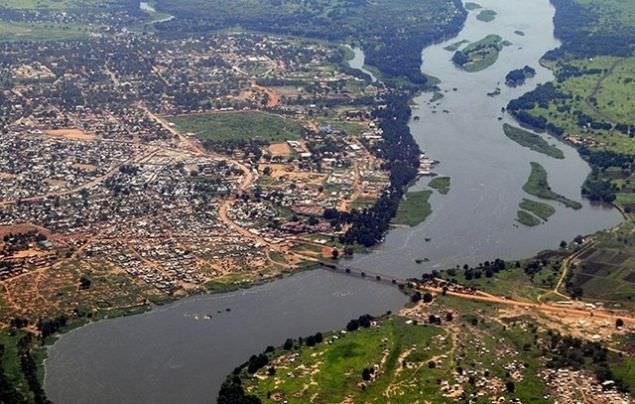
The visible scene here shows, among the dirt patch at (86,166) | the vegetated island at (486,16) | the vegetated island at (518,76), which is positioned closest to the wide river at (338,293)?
the vegetated island at (518,76)

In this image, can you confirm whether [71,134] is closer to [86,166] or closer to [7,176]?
[86,166]

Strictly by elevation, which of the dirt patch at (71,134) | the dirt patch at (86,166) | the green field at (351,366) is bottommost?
the dirt patch at (71,134)

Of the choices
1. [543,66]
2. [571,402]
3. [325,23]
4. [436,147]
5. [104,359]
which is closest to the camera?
[571,402]

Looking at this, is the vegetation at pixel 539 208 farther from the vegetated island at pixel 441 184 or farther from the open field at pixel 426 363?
the open field at pixel 426 363

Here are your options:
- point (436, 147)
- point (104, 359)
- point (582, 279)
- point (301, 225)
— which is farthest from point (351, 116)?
point (104, 359)

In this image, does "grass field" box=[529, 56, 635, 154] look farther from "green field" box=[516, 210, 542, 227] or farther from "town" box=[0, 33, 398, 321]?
"town" box=[0, 33, 398, 321]

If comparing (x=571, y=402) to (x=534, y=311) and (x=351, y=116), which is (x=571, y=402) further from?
(x=351, y=116)
